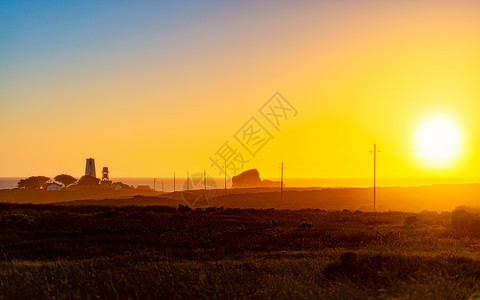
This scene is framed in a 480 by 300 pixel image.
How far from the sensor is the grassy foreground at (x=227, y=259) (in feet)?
32.1

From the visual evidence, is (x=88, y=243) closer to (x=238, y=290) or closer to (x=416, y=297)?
(x=238, y=290)

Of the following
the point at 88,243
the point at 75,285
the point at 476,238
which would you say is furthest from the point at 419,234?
the point at 75,285

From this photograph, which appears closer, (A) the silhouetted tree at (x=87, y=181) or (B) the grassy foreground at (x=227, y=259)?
(B) the grassy foreground at (x=227, y=259)

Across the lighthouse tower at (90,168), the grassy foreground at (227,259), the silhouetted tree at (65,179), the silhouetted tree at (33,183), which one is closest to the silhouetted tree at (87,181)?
the lighthouse tower at (90,168)

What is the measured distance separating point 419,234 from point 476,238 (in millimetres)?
2856

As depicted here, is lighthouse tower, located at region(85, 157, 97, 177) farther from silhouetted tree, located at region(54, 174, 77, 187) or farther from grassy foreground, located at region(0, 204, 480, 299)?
grassy foreground, located at region(0, 204, 480, 299)

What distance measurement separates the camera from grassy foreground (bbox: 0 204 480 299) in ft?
32.1

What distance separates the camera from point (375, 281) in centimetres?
1157

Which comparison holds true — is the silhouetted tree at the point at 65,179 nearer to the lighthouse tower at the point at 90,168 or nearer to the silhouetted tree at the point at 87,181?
the lighthouse tower at the point at 90,168

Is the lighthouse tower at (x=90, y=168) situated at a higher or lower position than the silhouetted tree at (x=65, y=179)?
higher

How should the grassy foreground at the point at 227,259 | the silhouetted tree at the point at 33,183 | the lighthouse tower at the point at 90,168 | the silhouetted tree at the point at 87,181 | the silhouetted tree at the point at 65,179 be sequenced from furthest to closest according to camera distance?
the silhouetted tree at the point at 65,179
the lighthouse tower at the point at 90,168
the silhouetted tree at the point at 87,181
the silhouetted tree at the point at 33,183
the grassy foreground at the point at 227,259

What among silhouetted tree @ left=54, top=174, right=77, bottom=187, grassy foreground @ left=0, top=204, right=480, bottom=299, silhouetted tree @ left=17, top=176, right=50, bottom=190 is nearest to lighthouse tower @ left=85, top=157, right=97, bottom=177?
silhouetted tree @ left=54, top=174, right=77, bottom=187


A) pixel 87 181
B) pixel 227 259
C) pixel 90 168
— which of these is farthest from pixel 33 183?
pixel 227 259

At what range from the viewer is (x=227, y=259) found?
17.9 meters
